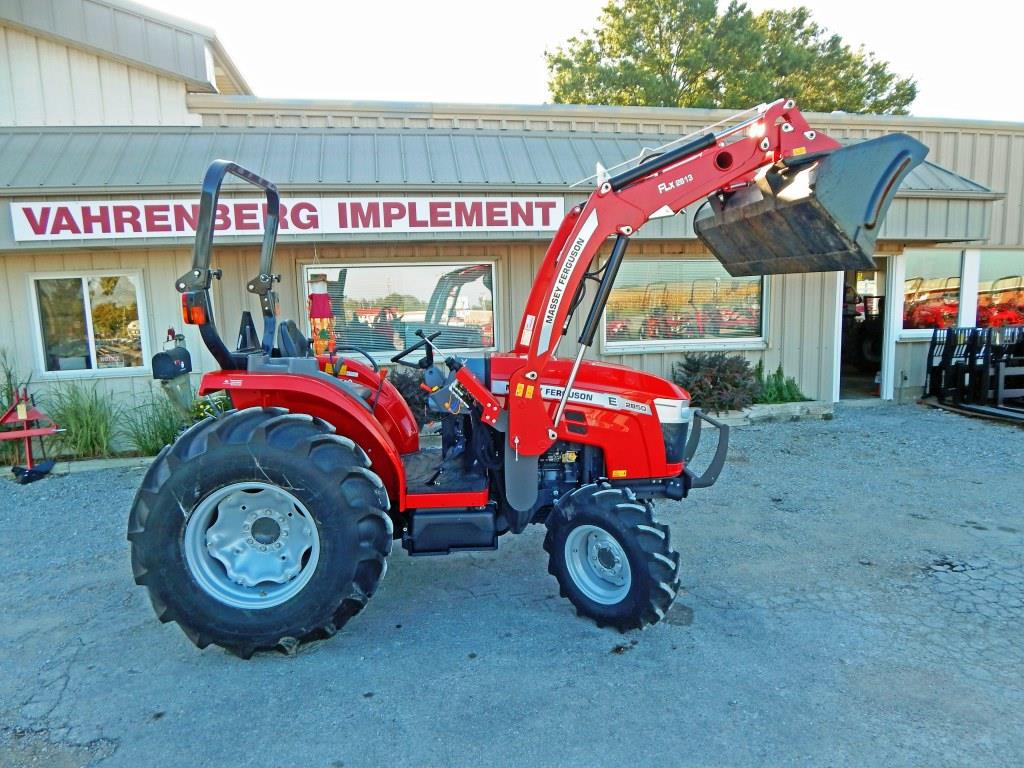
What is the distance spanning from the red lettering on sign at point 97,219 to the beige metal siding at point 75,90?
2.45 metres

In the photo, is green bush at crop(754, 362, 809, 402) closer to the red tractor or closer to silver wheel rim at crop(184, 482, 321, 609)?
the red tractor

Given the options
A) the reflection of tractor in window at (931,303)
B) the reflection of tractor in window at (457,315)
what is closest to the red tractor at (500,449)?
the reflection of tractor in window at (457,315)

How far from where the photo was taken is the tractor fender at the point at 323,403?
3.16 m

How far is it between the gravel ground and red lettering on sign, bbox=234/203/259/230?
3.20 metres

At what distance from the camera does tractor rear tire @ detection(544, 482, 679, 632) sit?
3.10m

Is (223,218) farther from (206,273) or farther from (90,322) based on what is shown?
(206,273)

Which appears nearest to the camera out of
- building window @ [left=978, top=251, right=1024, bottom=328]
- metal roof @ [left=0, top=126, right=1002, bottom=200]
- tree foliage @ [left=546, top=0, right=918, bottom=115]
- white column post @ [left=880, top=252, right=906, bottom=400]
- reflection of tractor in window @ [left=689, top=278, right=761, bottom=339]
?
metal roof @ [left=0, top=126, right=1002, bottom=200]

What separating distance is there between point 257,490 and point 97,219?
4.74 meters

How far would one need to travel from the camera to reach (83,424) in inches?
264

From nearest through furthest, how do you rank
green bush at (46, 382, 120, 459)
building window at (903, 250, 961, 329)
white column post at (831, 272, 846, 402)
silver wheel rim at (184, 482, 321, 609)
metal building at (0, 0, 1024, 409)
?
1. silver wheel rim at (184, 482, 321, 609)
2. metal building at (0, 0, 1024, 409)
3. green bush at (46, 382, 120, 459)
4. white column post at (831, 272, 846, 402)
5. building window at (903, 250, 961, 329)

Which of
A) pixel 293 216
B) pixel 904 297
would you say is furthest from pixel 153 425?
pixel 904 297

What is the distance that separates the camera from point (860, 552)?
4.27 m

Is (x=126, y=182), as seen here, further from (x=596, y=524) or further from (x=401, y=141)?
(x=596, y=524)

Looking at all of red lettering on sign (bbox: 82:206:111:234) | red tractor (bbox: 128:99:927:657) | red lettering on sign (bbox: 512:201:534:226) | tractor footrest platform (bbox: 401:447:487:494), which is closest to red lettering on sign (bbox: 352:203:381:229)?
red lettering on sign (bbox: 512:201:534:226)
